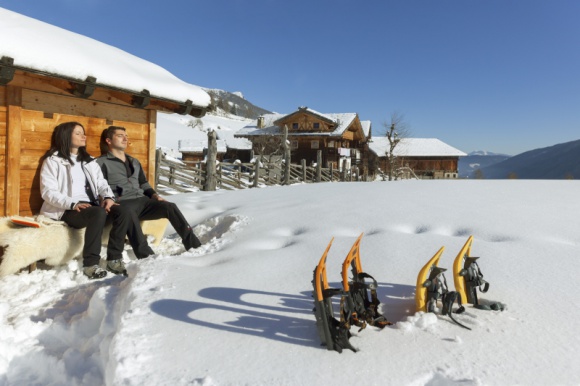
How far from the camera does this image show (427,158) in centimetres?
4425

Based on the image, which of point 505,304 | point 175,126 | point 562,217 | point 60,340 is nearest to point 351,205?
point 562,217

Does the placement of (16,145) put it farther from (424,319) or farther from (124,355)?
(424,319)

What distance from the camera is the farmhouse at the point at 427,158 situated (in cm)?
4262

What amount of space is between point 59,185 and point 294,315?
2947 millimetres

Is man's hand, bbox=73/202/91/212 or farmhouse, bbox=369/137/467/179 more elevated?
farmhouse, bbox=369/137/467/179

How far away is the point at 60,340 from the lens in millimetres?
2613

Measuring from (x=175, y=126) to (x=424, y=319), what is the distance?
7564 centimetres

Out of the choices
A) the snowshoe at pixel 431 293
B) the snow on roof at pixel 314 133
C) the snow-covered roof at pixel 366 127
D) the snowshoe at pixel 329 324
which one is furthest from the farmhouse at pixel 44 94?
the snow-covered roof at pixel 366 127

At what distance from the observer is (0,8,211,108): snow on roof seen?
3.49m

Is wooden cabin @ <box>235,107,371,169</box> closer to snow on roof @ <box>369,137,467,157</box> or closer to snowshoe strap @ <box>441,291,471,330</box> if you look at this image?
snow on roof @ <box>369,137,467,157</box>

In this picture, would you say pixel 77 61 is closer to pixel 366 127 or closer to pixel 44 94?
pixel 44 94

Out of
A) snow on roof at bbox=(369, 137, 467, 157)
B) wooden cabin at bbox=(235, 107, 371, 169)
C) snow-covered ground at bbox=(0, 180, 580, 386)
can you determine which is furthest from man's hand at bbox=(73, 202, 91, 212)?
snow on roof at bbox=(369, 137, 467, 157)

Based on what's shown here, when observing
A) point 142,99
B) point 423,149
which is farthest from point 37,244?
point 423,149

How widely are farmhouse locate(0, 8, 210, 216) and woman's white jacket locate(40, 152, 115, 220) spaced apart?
1.10ft
